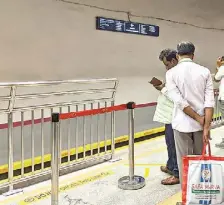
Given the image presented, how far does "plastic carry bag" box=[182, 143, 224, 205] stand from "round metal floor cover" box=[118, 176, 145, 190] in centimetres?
113

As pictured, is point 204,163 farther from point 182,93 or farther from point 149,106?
point 149,106

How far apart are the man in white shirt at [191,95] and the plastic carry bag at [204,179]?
9.1 inches

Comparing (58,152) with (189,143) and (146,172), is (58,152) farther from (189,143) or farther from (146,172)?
(146,172)

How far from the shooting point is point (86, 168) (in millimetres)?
4859

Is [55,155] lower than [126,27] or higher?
lower

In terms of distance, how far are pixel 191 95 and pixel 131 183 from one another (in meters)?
1.45

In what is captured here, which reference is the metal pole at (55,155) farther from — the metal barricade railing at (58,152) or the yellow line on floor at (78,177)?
the yellow line on floor at (78,177)

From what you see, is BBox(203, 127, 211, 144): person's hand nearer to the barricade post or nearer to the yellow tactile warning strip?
the barricade post

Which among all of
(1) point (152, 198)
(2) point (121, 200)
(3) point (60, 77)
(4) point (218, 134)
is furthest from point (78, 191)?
(4) point (218, 134)

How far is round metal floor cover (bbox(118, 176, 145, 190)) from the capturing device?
398 centimetres

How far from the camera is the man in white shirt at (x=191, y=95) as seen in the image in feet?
10.2

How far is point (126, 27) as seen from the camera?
7.32m

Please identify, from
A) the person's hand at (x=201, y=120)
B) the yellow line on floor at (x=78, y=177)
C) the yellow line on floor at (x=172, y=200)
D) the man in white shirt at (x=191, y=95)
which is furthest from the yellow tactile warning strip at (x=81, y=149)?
the person's hand at (x=201, y=120)

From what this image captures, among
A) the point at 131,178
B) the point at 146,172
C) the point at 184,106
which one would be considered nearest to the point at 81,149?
the point at 146,172
